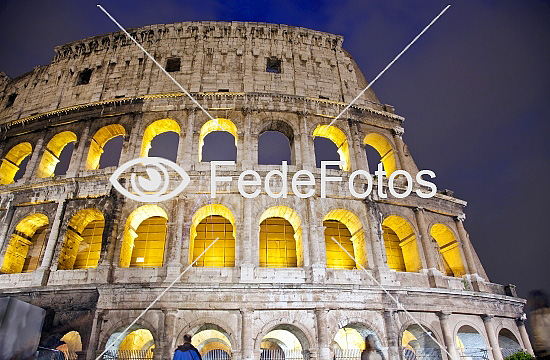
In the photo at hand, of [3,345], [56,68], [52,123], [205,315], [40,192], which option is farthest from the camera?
[56,68]

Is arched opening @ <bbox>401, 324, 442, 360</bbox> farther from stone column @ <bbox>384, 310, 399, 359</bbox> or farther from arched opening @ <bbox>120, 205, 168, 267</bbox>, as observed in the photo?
arched opening @ <bbox>120, 205, 168, 267</bbox>

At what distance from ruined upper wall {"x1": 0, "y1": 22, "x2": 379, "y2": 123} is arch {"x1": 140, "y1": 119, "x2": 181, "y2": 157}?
5.33 ft

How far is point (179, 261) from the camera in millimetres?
12484

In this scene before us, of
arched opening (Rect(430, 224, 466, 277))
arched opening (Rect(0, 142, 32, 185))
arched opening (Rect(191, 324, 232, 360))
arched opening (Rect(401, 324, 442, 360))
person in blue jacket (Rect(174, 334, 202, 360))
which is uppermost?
arched opening (Rect(0, 142, 32, 185))

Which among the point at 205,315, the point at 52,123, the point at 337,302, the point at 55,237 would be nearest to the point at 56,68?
the point at 52,123

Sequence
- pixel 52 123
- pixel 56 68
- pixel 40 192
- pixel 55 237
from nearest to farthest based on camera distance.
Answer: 1. pixel 55 237
2. pixel 40 192
3. pixel 52 123
4. pixel 56 68

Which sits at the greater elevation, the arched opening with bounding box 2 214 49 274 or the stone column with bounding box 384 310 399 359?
the arched opening with bounding box 2 214 49 274

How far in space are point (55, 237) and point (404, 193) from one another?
13.9 meters

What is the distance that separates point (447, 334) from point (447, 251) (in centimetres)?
419

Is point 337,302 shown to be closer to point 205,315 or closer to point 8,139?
point 205,315

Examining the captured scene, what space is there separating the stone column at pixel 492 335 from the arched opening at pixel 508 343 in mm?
1492

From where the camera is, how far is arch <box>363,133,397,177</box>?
55.4 ft

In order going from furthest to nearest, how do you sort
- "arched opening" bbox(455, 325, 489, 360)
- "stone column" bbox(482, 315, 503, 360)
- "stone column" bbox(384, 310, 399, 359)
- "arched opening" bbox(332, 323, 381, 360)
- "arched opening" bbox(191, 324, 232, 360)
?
"arched opening" bbox(455, 325, 489, 360)
"stone column" bbox(482, 315, 503, 360)
"arched opening" bbox(332, 323, 381, 360)
"arched opening" bbox(191, 324, 232, 360)
"stone column" bbox(384, 310, 399, 359)

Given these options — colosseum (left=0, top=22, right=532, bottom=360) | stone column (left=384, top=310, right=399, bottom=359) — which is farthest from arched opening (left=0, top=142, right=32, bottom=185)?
stone column (left=384, top=310, right=399, bottom=359)
